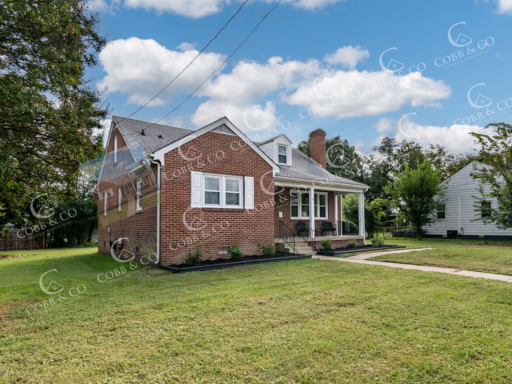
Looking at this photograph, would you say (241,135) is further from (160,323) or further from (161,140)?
(160,323)

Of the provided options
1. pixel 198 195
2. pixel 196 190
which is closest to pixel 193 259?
pixel 198 195

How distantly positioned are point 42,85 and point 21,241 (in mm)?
20822

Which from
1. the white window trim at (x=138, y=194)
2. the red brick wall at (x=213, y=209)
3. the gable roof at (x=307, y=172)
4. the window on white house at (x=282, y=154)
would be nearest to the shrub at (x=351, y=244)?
the gable roof at (x=307, y=172)

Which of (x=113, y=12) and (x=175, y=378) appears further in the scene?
(x=113, y=12)

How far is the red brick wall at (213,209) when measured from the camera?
33.1 feet

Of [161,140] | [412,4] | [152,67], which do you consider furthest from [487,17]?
[161,140]

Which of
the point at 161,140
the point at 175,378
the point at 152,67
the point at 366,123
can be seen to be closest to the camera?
the point at 175,378

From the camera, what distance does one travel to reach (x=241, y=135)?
38.5 feet

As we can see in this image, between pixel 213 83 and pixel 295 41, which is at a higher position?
pixel 295 41

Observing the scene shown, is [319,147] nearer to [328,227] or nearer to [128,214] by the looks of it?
[328,227]

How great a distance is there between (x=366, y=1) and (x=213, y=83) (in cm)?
517

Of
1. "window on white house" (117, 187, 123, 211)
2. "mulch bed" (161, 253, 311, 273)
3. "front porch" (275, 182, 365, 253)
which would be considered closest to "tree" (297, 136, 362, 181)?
"front porch" (275, 182, 365, 253)

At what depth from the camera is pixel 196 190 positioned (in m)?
10.6

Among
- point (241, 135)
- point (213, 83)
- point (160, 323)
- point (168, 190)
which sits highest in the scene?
point (213, 83)
